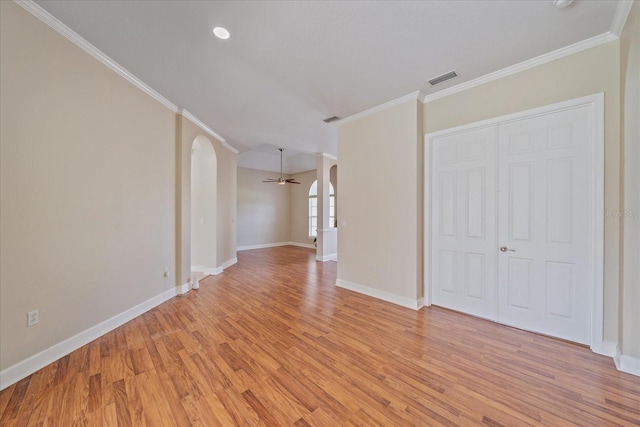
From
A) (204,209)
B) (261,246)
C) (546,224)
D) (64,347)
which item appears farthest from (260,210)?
(546,224)

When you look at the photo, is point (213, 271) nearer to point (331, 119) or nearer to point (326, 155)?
point (331, 119)

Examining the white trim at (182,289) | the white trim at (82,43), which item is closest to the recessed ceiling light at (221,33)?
the white trim at (82,43)

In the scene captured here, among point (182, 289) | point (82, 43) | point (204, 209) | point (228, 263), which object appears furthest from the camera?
point (228, 263)

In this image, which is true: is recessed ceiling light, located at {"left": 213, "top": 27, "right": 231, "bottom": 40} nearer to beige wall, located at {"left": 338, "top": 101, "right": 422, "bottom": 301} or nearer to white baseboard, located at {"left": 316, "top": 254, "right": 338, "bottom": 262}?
beige wall, located at {"left": 338, "top": 101, "right": 422, "bottom": 301}

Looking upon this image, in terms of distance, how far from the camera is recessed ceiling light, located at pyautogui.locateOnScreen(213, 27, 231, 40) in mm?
2107

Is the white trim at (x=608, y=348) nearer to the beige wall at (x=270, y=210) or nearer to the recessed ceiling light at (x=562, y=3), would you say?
the recessed ceiling light at (x=562, y=3)

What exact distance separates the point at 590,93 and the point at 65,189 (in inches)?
198

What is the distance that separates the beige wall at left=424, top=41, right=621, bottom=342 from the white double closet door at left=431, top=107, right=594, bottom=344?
13 cm

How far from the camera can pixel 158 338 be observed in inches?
99.2

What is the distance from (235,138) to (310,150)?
191 cm

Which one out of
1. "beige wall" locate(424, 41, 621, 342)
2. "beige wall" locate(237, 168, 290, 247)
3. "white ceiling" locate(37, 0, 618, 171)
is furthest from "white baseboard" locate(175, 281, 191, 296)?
"beige wall" locate(424, 41, 621, 342)

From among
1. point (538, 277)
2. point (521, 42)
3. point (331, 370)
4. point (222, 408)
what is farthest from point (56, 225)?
point (538, 277)

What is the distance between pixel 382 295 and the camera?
3674mm

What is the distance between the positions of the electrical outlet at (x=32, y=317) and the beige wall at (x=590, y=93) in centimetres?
485
